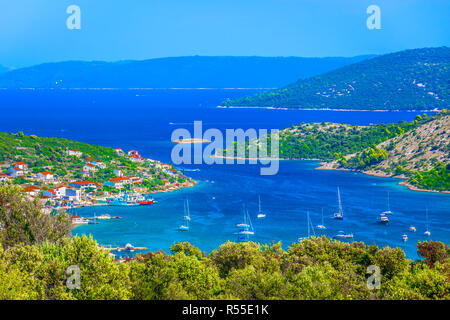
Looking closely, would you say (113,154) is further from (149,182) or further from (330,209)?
(330,209)

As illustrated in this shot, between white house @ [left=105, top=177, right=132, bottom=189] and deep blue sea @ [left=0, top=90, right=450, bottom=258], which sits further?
white house @ [left=105, top=177, right=132, bottom=189]

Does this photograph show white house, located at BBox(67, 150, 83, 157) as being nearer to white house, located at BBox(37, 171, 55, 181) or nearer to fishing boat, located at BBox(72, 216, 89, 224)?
white house, located at BBox(37, 171, 55, 181)

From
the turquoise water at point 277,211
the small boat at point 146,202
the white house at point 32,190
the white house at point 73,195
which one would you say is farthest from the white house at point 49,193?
the small boat at point 146,202

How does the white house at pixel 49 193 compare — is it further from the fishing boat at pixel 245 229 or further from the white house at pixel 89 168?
the fishing boat at pixel 245 229

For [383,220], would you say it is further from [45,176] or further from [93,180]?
[45,176]

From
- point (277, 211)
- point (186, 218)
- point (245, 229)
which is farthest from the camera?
point (277, 211)

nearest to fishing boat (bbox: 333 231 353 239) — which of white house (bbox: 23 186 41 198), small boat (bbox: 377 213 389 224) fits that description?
small boat (bbox: 377 213 389 224)

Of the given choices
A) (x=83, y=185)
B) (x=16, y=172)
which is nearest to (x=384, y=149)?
(x=83, y=185)
